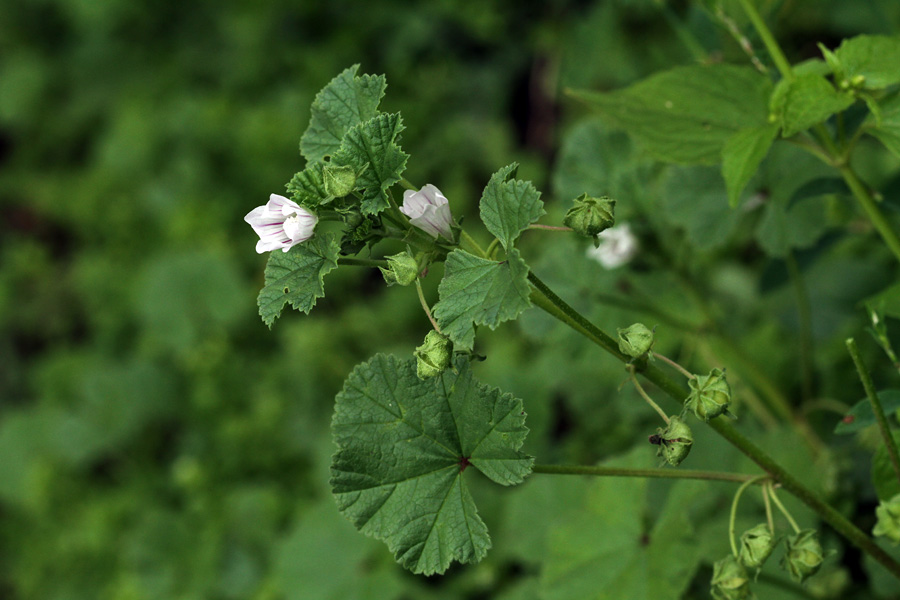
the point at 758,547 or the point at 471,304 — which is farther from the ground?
the point at 471,304

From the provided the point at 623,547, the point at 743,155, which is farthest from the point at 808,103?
the point at 623,547

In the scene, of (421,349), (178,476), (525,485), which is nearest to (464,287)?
(421,349)

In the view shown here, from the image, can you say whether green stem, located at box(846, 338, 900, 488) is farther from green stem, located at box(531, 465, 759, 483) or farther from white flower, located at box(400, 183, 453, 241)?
white flower, located at box(400, 183, 453, 241)

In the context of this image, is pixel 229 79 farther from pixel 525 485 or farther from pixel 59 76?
pixel 525 485

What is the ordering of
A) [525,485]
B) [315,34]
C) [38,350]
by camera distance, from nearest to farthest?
[525,485] → [315,34] → [38,350]

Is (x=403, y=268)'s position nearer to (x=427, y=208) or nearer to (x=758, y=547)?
(x=427, y=208)
